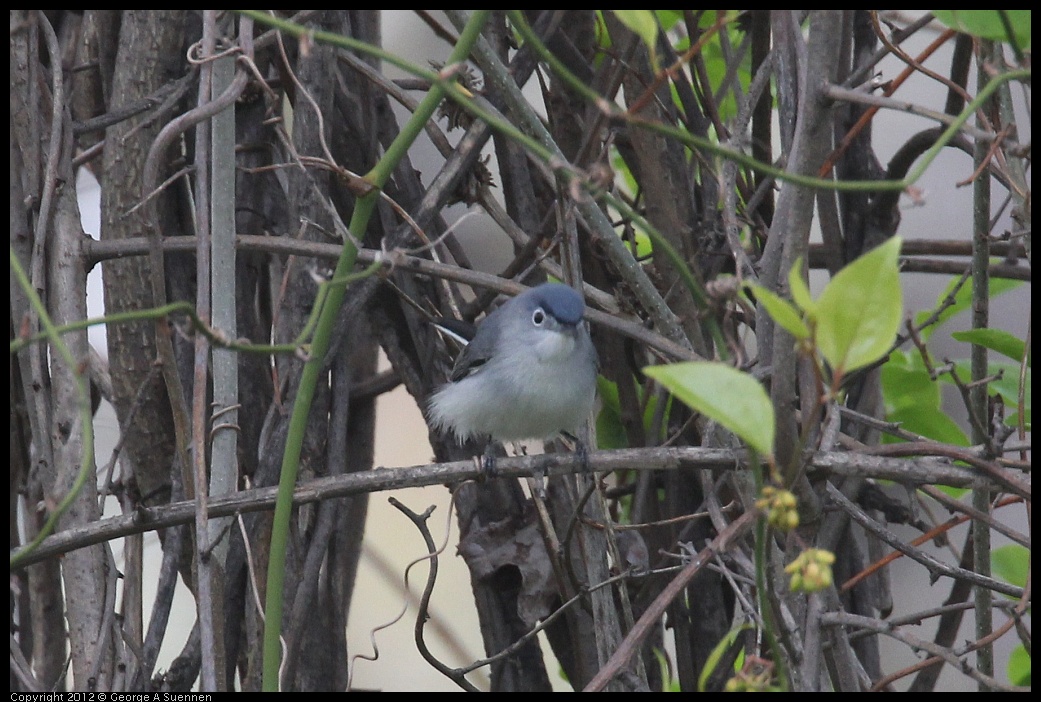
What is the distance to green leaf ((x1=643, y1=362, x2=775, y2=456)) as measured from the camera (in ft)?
2.92

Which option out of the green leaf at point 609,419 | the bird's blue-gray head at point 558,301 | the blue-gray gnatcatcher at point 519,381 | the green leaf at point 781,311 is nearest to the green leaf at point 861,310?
the green leaf at point 781,311

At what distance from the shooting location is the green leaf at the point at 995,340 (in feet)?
6.18

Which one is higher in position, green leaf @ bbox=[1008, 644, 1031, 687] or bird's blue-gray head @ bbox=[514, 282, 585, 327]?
bird's blue-gray head @ bbox=[514, 282, 585, 327]

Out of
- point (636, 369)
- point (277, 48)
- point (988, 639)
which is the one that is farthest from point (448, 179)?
point (988, 639)

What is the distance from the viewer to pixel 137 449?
2.58m

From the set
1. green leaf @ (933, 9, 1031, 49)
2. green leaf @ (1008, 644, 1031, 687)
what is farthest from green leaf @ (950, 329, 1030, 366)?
green leaf @ (1008, 644, 1031, 687)

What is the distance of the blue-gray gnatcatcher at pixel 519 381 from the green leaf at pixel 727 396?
163 cm

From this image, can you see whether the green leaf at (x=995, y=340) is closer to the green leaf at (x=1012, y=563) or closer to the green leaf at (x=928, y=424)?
the green leaf at (x=928, y=424)

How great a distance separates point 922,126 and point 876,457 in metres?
3.01

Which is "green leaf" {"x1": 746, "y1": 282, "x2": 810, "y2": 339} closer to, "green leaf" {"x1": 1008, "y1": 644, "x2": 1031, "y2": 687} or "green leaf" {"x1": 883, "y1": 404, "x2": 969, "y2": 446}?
"green leaf" {"x1": 883, "y1": 404, "x2": 969, "y2": 446}

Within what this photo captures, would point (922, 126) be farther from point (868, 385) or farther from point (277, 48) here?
point (277, 48)

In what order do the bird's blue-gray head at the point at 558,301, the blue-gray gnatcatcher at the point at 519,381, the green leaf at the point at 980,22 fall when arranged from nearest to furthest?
the green leaf at the point at 980,22 → the bird's blue-gray head at the point at 558,301 → the blue-gray gnatcatcher at the point at 519,381

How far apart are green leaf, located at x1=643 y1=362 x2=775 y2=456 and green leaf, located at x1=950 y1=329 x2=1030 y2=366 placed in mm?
1145

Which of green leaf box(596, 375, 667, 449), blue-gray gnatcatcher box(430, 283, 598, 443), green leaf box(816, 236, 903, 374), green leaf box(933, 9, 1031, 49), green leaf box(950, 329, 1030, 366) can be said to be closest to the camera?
green leaf box(816, 236, 903, 374)
